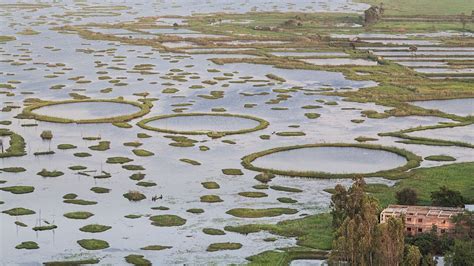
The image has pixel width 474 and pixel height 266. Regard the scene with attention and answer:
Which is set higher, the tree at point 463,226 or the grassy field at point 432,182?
the tree at point 463,226

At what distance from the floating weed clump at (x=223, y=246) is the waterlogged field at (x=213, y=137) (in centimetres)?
7

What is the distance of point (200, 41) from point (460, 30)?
26804 mm

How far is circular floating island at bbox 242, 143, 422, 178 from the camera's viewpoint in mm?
37656

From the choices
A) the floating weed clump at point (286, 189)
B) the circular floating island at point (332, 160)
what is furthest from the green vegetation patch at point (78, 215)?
the circular floating island at point (332, 160)

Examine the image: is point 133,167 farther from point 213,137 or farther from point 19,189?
point 213,137

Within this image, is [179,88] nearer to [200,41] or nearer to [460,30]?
[200,41]

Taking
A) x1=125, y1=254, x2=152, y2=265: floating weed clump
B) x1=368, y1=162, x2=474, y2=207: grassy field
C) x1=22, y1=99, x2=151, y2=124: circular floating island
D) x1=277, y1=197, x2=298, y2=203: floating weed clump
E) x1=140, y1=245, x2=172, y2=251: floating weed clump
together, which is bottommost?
x1=140, y1=245, x2=172, y2=251: floating weed clump

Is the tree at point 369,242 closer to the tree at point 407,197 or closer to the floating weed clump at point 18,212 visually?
the tree at point 407,197

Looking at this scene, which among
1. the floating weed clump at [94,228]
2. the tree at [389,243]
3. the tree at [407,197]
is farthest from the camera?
the tree at [407,197]

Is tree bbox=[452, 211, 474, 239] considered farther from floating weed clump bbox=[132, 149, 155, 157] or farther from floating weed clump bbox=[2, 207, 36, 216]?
floating weed clump bbox=[132, 149, 155, 157]

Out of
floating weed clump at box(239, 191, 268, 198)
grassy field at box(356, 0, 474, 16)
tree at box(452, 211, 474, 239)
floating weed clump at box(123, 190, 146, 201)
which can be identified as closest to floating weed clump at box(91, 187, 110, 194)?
floating weed clump at box(123, 190, 146, 201)

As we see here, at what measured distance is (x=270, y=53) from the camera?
73.5 metres

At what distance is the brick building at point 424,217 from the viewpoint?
93.2 feet

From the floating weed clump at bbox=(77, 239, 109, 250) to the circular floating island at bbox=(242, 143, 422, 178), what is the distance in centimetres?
1021
